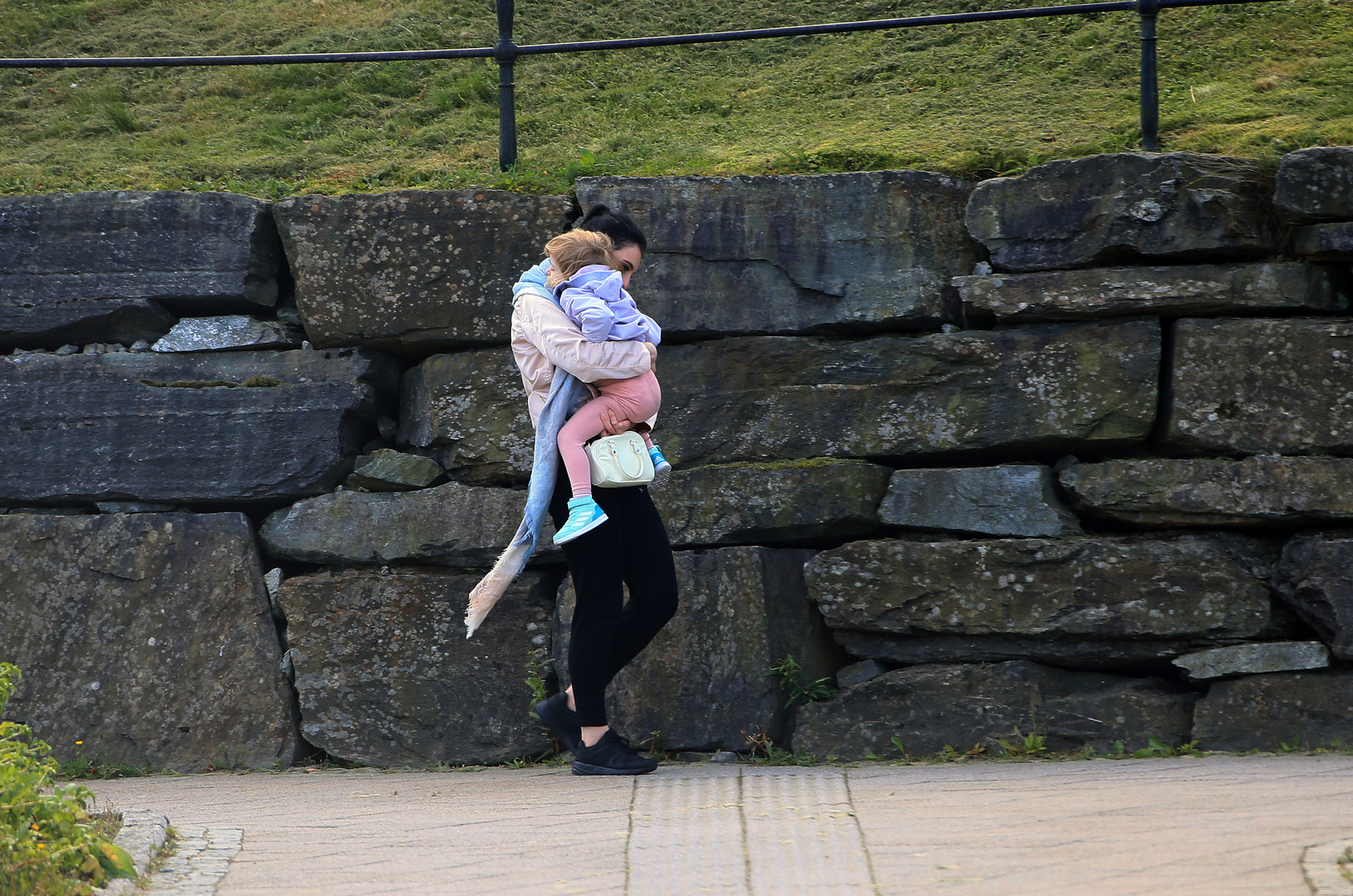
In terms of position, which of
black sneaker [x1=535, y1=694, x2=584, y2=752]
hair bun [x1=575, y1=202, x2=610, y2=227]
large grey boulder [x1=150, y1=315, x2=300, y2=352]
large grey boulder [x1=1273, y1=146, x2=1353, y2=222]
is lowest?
black sneaker [x1=535, y1=694, x2=584, y2=752]

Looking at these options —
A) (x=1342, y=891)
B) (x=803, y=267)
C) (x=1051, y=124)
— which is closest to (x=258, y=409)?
(x=803, y=267)

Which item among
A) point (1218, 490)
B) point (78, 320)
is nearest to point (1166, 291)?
point (1218, 490)

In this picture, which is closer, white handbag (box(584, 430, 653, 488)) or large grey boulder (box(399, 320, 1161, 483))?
white handbag (box(584, 430, 653, 488))

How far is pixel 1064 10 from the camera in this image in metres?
5.03

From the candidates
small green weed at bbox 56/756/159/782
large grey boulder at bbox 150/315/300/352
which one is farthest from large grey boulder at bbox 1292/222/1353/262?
small green weed at bbox 56/756/159/782

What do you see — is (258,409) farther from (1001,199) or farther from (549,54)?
(1001,199)

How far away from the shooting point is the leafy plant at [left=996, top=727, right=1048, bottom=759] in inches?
177

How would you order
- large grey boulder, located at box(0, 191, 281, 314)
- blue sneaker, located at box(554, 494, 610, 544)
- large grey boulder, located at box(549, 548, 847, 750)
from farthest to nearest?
large grey boulder, located at box(0, 191, 281, 314)
large grey boulder, located at box(549, 548, 847, 750)
blue sneaker, located at box(554, 494, 610, 544)

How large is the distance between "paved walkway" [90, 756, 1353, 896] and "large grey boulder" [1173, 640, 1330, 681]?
0.37 metres

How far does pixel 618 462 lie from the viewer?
4070mm

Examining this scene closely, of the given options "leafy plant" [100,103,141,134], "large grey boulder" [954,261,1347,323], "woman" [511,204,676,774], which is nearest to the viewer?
"woman" [511,204,676,774]

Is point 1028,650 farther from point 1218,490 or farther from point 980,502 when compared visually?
point 1218,490

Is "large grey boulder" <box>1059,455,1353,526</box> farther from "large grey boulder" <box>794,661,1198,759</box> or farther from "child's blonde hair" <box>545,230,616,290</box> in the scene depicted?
"child's blonde hair" <box>545,230,616,290</box>

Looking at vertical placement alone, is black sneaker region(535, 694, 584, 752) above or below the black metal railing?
below
